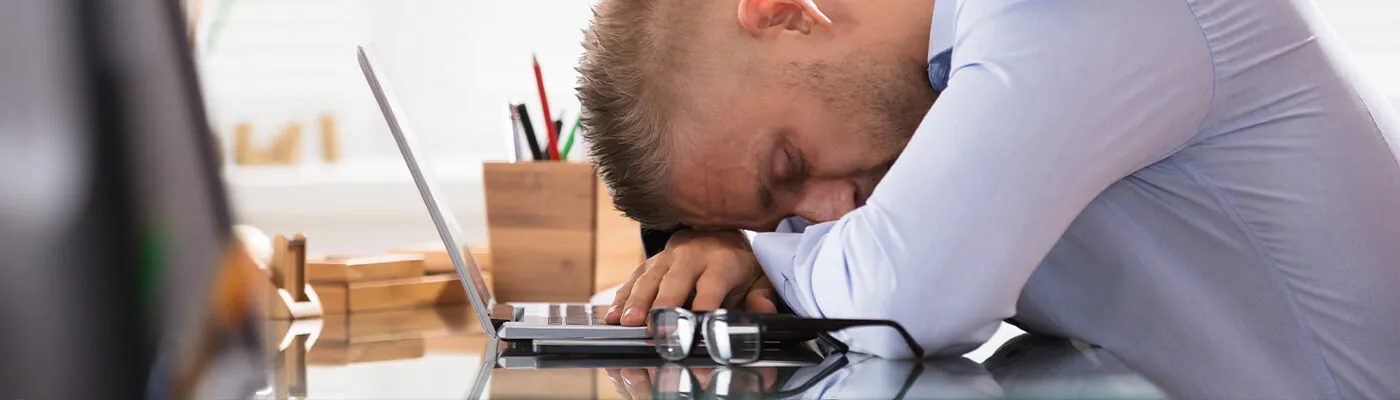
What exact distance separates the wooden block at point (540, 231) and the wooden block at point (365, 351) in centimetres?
41

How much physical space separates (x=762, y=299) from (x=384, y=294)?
19.8 inches

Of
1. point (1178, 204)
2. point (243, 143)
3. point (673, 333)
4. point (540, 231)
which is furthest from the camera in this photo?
point (243, 143)

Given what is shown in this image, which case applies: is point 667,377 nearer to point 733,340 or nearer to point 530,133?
point 733,340

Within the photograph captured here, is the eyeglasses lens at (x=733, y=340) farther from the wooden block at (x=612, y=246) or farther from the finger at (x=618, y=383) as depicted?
the wooden block at (x=612, y=246)

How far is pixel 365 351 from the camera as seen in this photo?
0.82 m

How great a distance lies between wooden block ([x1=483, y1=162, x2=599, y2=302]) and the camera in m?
1.30

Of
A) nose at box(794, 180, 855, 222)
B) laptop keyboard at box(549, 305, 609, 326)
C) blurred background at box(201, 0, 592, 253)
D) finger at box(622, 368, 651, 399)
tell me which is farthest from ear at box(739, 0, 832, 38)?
blurred background at box(201, 0, 592, 253)

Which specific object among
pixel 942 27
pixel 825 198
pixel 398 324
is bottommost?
pixel 398 324

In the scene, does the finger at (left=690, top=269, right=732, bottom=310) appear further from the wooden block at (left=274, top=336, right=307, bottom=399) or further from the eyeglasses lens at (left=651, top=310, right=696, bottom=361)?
the wooden block at (left=274, top=336, right=307, bottom=399)

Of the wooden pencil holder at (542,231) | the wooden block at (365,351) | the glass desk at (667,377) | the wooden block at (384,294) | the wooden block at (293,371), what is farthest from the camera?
the wooden pencil holder at (542,231)

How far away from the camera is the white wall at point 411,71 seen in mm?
2463

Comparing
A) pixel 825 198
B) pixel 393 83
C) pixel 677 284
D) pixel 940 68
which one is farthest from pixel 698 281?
pixel 393 83

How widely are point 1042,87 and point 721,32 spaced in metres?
0.31

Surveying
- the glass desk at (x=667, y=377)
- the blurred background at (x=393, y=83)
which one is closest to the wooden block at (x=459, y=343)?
the glass desk at (x=667, y=377)
